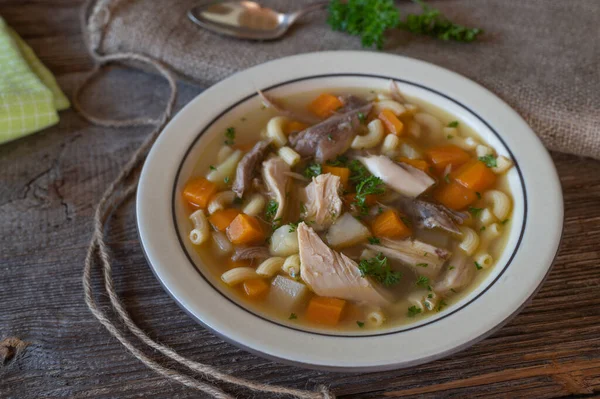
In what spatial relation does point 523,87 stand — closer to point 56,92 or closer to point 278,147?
point 278,147

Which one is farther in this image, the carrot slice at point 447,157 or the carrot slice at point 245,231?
the carrot slice at point 447,157

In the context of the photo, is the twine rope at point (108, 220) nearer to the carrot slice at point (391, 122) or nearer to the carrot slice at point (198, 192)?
the carrot slice at point (198, 192)

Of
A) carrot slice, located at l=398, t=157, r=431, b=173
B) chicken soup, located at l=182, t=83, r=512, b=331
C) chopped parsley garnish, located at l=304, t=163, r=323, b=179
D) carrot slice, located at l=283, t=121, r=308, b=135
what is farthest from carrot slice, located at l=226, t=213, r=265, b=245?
carrot slice, located at l=398, t=157, r=431, b=173

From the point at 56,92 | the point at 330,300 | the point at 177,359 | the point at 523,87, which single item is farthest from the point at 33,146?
the point at 523,87

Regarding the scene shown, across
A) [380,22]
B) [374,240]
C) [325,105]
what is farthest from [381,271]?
[380,22]

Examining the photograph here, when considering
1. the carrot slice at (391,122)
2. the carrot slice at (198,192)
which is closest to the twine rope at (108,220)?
the carrot slice at (198,192)

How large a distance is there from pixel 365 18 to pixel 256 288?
179 centimetres

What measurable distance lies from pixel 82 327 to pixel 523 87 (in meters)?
2.39

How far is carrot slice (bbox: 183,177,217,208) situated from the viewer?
2469 millimetres

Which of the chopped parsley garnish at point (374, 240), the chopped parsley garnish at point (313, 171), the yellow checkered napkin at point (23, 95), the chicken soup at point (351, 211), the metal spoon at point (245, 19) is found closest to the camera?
the chicken soup at point (351, 211)

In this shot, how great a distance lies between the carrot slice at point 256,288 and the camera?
7.22 ft

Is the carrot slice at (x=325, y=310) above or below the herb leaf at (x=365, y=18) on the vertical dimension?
below

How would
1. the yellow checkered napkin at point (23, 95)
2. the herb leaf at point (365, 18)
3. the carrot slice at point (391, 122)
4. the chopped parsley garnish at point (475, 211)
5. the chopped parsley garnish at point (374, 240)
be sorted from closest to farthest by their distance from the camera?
1. the chopped parsley garnish at point (374, 240)
2. the chopped parsley garnish at point (475, 211)
3. the carrot slice at point (391, 122)
4. the yellow checkered napkin at point (23, 95)
5. the herb leaf at point (365, 18)

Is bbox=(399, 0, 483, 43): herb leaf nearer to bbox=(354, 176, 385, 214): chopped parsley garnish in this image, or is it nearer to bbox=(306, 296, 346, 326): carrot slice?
bbox=(354, 176, 385, 214): chopped parsley garnish
